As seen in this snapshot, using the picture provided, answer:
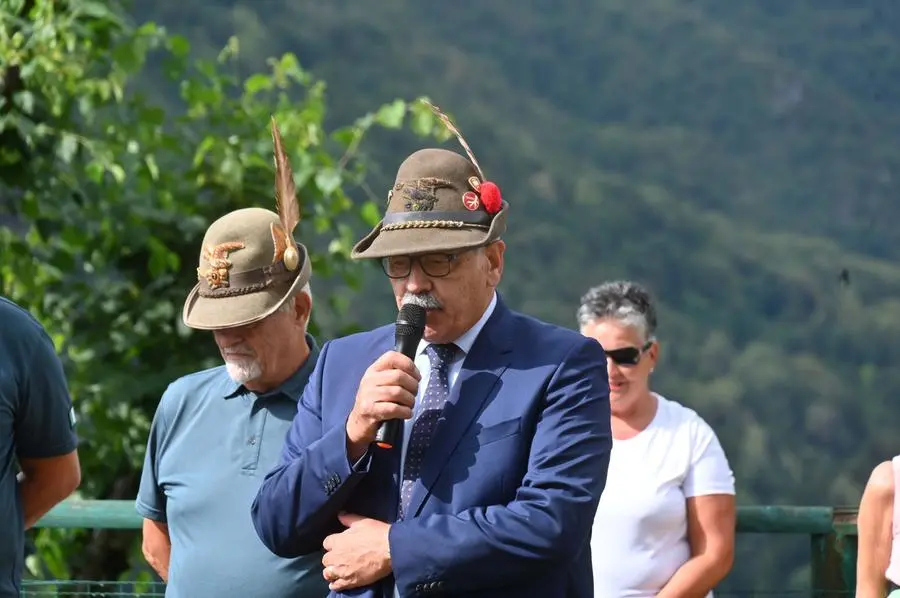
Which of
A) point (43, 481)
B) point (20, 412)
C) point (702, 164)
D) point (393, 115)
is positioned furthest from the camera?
point (702, 164)

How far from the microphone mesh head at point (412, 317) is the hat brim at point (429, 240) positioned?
10 centimetres

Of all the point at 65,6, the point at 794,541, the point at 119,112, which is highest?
the point at 65,6

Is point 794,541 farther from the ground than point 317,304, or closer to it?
closer to it

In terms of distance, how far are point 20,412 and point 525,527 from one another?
136 centimetres

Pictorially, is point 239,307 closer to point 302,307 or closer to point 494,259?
point 302,307

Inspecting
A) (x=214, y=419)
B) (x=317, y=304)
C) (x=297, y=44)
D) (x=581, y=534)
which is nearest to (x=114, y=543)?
(x=317, y=304)

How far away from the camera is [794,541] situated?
6113 millimetres

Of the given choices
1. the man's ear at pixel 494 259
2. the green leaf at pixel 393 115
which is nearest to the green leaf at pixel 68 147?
the green leaf at pixel 393 115

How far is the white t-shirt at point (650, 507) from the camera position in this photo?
163 inches

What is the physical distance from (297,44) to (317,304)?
7.15 ft

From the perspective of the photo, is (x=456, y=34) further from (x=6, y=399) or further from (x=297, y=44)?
(x=6, y=399)

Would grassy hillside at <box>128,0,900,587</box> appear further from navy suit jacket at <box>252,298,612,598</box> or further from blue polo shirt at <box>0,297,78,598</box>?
navy suit jacket at <box>252,298,612,598</box>

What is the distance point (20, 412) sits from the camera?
3473 mm

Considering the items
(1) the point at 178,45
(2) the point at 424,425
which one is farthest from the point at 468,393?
(1) the point at 178,45
